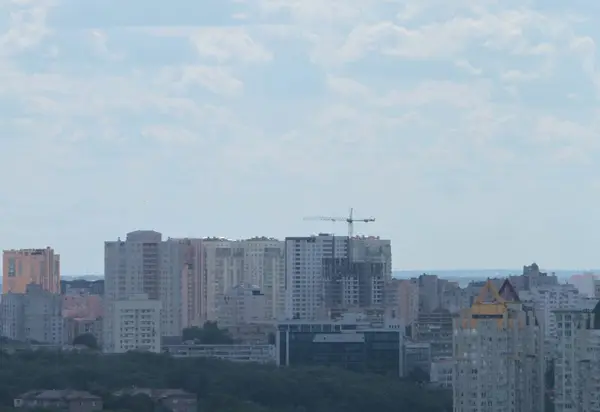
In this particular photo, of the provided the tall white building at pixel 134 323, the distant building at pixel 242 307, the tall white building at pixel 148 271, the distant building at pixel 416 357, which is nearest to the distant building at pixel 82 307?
the tall white building at pixel 148 271

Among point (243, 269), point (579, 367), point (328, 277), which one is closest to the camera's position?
point (579, 367)

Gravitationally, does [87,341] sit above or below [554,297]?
below

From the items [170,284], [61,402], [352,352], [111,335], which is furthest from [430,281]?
[61,402]

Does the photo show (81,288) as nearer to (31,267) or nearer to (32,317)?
(31,267)

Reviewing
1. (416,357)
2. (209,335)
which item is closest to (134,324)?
(209,335)

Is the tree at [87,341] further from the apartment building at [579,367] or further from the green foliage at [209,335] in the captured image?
the apartment building at [579,367]

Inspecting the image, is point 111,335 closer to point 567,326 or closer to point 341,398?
point 341,398

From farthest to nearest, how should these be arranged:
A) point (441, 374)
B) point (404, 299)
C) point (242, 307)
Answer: point (242, 307) → point (404, 299) → point (441, 374)
